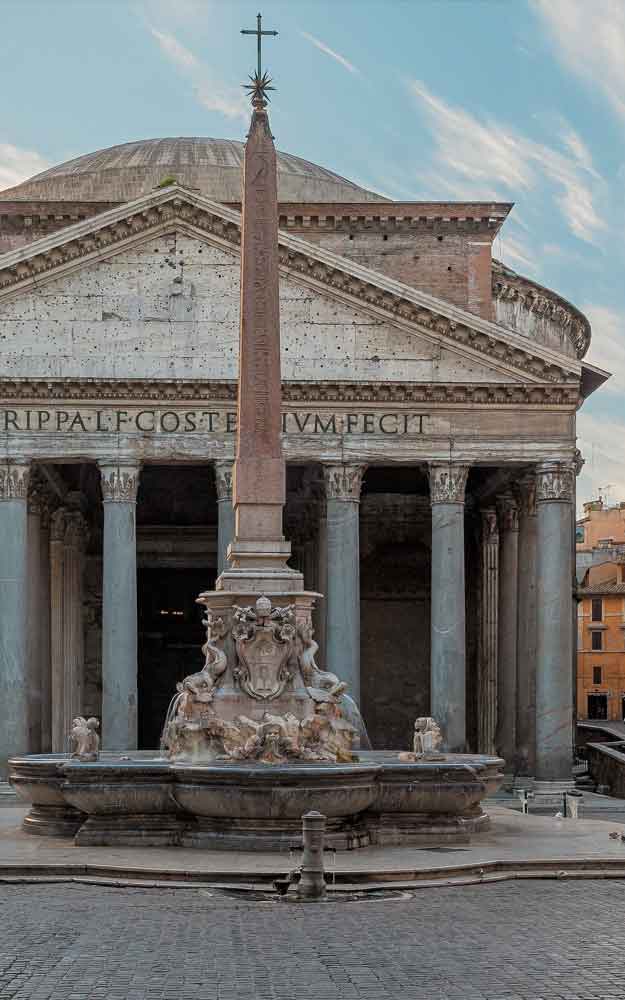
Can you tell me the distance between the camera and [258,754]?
729 inches

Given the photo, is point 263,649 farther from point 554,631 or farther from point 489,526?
point 489,526

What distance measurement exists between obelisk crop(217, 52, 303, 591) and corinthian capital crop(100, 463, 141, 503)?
16575 mm

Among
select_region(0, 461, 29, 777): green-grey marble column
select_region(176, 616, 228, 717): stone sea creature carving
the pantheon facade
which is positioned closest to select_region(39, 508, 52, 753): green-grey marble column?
the pantheon facade

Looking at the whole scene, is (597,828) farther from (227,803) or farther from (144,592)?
(144,592)

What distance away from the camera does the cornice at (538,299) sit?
50875 millimetres

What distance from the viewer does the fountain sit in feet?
58.6

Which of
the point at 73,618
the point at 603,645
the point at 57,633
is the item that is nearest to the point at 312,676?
the point at 57,633

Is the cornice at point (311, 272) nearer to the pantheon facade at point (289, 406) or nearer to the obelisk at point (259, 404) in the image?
the pantheon facade at point (289, 406)

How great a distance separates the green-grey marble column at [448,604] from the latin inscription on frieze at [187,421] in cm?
116

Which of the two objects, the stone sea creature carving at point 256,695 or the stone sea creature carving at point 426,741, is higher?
the stone sea creature carving at point 256,695

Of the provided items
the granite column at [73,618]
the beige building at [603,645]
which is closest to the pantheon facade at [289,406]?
the granite column at [73,618]

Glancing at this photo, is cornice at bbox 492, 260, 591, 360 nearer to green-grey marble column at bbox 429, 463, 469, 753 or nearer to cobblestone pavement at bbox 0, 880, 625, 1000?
green-grey marble column at bbox 429, 463, 469, 753

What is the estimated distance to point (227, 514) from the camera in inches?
1446

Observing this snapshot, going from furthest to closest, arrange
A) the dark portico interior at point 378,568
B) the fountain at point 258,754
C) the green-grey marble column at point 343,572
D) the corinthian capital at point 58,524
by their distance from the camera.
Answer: the dark portico interior at point 378,568 < the corinthian capital at point 58,524 < the green-grey marble column at point 343,572 < the fountain at point 258,754
